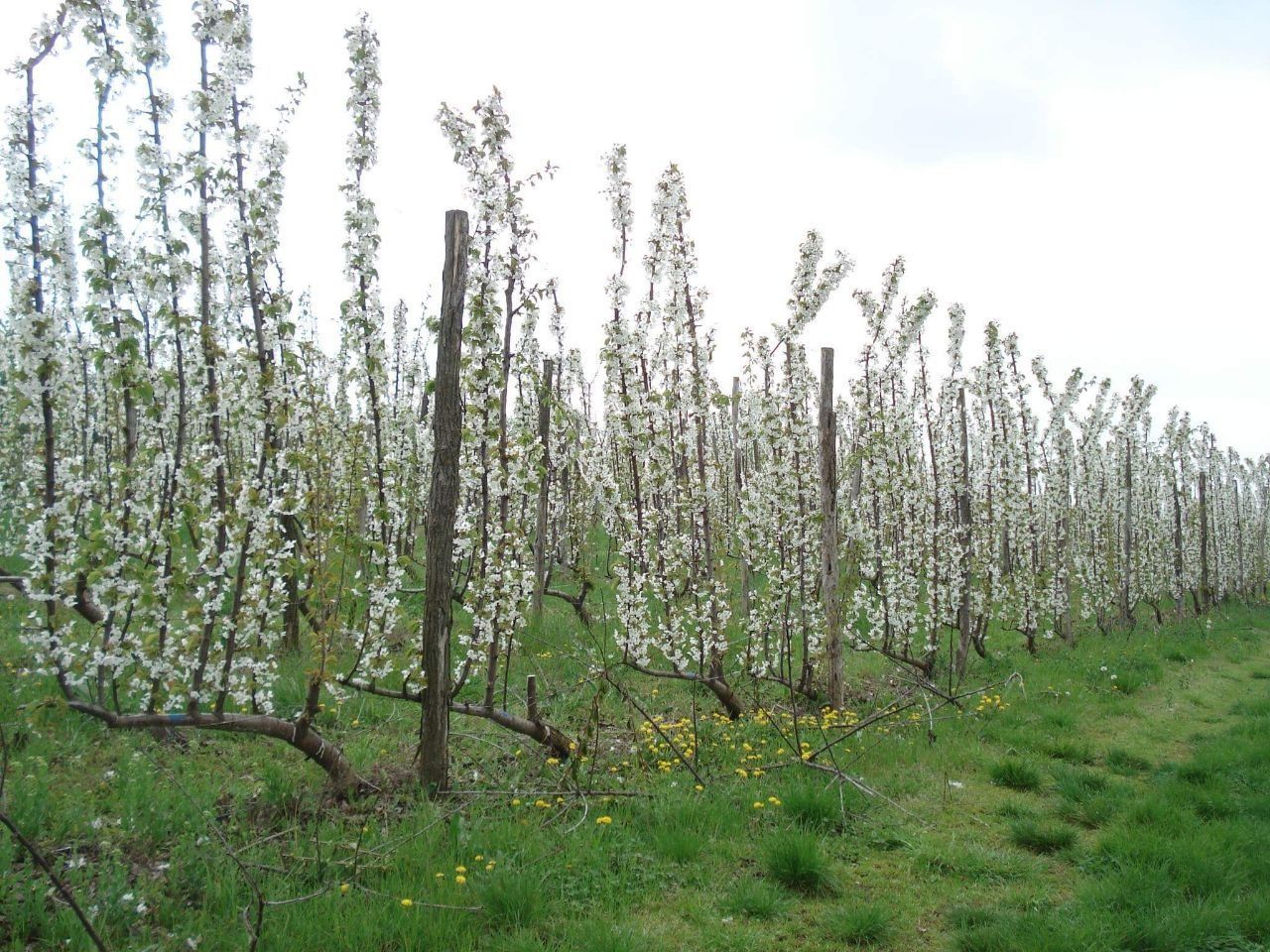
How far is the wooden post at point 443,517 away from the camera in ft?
16.0

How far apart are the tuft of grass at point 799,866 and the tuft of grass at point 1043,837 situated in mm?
1630

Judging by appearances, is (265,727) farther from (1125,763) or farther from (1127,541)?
(1127,541)

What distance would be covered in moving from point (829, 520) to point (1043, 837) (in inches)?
151

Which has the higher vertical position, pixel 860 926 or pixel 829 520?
pixel 829 520

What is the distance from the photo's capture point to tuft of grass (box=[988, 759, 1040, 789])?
6340 mm

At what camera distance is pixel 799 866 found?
4430mm

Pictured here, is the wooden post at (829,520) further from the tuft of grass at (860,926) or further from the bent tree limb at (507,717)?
the tuft of grass at (860,926)

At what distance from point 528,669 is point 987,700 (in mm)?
5544

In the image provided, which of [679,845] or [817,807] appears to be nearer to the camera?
[679,845]

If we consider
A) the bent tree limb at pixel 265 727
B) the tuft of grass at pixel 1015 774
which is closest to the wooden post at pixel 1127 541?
the tuft of grass at pixel 1015 774

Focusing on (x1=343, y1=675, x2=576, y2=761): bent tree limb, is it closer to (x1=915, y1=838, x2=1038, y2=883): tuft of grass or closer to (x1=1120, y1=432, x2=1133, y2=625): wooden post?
(x1=915, y1=838, x2=1038, y2=883): tuft of grass

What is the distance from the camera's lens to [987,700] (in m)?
8.91

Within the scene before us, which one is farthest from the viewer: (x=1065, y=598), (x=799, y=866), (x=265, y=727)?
(x=1065, y=598)

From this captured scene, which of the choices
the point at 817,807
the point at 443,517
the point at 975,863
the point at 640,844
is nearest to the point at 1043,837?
the point at 975,863
